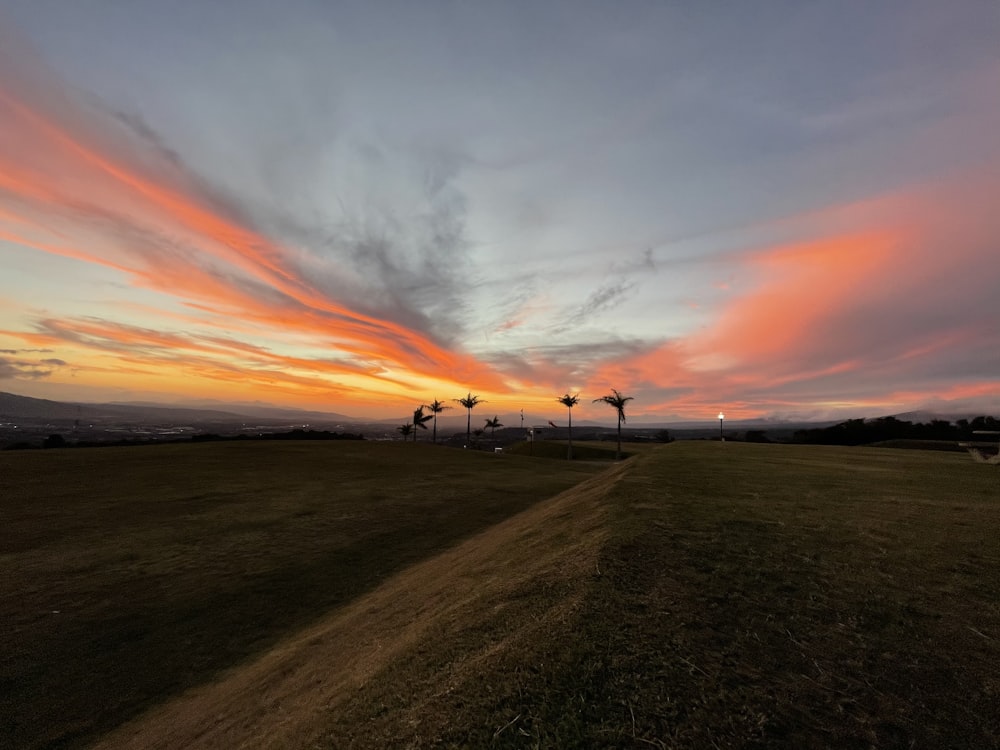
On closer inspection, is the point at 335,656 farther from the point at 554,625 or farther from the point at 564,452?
the point at 564,452

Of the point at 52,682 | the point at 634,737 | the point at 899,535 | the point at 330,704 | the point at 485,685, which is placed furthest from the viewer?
the point at 899,535

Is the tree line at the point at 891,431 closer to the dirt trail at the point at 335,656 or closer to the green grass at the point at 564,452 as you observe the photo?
the green grass at the point at 564,452

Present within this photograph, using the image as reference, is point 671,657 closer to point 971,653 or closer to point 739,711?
point 739,711

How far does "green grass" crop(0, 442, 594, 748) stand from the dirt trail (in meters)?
1.17

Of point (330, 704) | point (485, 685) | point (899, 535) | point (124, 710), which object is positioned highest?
point (899, 535)

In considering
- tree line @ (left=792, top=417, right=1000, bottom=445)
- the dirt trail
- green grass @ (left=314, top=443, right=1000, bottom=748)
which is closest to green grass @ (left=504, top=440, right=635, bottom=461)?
tree line @ (left=792, top=417, right=1000, bottom=445)

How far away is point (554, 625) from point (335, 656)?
197 inches

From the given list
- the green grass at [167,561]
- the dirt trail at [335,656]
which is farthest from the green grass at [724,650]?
the green grass at [167,561]

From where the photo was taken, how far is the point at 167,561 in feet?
50.2

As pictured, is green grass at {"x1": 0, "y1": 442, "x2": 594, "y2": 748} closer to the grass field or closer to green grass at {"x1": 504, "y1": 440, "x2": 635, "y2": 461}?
the grass field

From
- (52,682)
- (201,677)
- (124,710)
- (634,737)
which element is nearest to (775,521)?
(634,737)

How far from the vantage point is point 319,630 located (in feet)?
35.1

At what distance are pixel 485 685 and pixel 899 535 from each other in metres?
9.88

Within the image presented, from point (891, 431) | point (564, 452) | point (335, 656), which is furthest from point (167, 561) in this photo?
point (891, 431)
